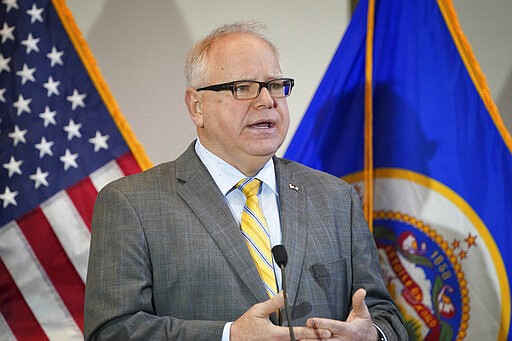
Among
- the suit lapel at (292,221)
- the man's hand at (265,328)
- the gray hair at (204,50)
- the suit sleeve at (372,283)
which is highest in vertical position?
the gray hair at (204,50)

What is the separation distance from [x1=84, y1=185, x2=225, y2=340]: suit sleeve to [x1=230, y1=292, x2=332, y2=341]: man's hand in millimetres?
64

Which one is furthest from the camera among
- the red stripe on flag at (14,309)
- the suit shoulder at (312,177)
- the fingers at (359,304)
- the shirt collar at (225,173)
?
the red stripe on flag at (14,309)

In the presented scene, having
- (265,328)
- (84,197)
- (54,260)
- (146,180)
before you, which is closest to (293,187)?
(146,180)

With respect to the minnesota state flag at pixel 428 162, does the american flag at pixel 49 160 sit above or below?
above

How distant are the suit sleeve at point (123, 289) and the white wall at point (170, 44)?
111cm

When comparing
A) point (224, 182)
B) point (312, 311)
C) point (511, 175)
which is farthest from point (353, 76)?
point (312, 311)

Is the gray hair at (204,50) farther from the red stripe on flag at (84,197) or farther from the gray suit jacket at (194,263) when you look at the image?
the red stripe on flag at (84,197)

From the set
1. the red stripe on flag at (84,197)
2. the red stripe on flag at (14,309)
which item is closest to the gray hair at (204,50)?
the red stripe on flag at (84,197)

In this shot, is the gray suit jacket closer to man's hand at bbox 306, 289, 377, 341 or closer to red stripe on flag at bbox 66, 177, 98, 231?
man's hand at bbox 306, 289, 377, 341

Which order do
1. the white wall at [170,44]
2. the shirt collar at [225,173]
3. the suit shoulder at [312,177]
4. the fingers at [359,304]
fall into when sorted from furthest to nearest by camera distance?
the white wall at [170,44]
the suit shoulder at [312,177]
the shirt collar at [225,173]
the fingers at [359,304]

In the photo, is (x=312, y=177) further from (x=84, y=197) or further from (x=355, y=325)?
(x=84, y=197)

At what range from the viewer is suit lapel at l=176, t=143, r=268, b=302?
6.24 feet

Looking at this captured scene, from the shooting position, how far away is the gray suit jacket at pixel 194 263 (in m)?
1.83

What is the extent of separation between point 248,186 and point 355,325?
0.53m
